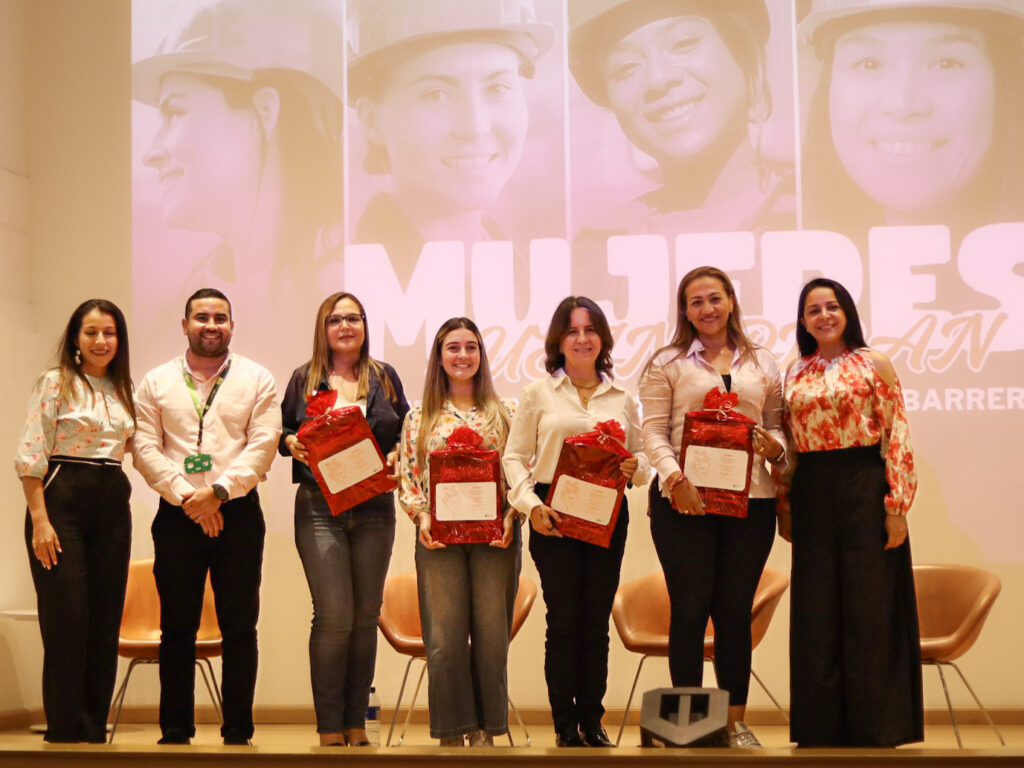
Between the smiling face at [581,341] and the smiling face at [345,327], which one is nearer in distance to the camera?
the smiling face at [581,341]

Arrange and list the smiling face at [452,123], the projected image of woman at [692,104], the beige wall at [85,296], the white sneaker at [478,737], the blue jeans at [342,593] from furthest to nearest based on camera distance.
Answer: the smiling face at [452,123]
the projected image of woman at [692,104]
the beige wall at [85,296]
the blue jeans at [342,593]
the white sneaker at [478,737]

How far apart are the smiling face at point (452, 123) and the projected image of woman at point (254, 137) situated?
1.05 ft

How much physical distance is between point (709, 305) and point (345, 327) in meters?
1.32

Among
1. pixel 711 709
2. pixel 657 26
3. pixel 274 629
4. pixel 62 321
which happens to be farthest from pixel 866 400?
pixel 62 321

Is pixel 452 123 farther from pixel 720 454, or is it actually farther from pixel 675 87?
pixel 720 454

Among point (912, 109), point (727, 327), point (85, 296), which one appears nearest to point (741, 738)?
point (727, 327)

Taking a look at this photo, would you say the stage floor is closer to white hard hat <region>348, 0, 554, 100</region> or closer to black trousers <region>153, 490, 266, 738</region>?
black trousers <region>153, 490, 266, 738</region>

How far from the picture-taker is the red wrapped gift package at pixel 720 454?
3.57 meters

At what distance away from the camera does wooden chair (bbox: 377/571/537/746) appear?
4.82 m

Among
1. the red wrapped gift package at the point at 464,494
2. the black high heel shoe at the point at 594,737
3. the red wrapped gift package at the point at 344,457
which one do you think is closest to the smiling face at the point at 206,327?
the red wrapped gift package at the point at 344,457

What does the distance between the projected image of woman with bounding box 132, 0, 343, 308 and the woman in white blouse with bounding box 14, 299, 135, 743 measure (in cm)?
202

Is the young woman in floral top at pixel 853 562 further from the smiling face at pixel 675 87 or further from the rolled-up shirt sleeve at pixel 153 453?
the smiling face at pixel 675 87

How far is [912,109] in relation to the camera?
18.5 feet

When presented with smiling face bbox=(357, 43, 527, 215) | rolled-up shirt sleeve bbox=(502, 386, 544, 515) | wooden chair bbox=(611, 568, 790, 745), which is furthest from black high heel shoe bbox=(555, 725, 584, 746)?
smiling face bbox=(357, 43, 527, 215)
